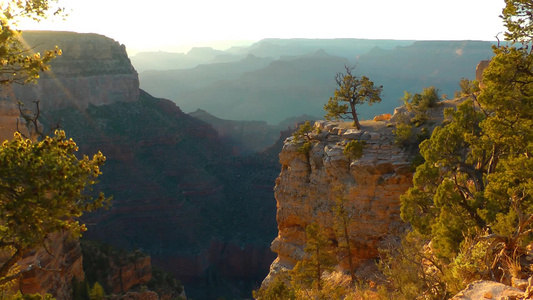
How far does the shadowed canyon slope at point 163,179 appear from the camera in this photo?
68.7m

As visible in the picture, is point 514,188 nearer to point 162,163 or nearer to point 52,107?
point 162,163

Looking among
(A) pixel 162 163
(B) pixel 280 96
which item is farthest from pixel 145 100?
(B) pixel 280 96

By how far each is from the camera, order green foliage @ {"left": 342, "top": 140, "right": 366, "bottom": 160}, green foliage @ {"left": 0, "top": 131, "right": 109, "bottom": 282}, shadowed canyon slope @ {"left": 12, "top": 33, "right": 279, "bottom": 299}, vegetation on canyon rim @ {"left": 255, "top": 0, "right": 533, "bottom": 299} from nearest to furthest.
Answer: green foliage @ {"left": 0, "top": 131, "right": 109, "bottom": 282}, vegetation on canyon rim @ {"left": 255, "top": 0, "right": 533, "bottom": 299}, green foliage @ {"left": 342, "top": 140, "right": 366, "bottom": 160}, shadowed canyon slope @ {"left": 12, "top": 33, "right": 279, "bottom": 299}

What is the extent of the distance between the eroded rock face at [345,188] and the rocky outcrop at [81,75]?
6167cm

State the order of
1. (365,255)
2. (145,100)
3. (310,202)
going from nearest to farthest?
(365,255) < (310,202) < (145,100)

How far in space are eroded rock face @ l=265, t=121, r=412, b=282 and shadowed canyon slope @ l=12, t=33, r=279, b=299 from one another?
39.4 meters

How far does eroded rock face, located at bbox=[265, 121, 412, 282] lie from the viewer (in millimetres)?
23156

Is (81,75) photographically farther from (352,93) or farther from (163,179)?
(352,93)

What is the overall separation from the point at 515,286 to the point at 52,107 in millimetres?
81746

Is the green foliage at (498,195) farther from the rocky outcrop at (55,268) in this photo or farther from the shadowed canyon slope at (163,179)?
the shadowed canyon slope at (163,179)

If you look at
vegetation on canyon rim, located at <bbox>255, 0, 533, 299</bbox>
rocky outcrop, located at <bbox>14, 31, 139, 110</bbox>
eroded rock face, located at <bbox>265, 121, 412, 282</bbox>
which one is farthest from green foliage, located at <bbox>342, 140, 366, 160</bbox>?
rocky outcrop, located at <bbox>14, 31, 139, 110</bbox>

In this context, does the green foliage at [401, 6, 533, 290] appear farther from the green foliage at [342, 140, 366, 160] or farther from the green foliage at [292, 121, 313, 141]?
the green foliage at [292, 121, 313, 141]

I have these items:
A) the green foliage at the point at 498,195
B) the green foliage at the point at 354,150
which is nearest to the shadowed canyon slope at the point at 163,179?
the green foliage at the point at 354,150

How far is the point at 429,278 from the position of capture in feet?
39.4
